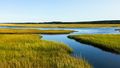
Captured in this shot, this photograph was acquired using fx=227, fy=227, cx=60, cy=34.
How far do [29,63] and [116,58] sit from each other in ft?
26.9

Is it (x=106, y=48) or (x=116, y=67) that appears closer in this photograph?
(x=116, y=67)

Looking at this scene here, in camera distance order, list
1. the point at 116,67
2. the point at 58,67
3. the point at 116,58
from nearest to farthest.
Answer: the point at 58,67, the point at 116,67, the point at 116,58

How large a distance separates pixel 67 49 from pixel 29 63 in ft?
30.3

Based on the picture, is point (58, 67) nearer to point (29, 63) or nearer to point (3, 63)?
point (29, 63)

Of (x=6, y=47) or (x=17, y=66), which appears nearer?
(x=17, y=66)

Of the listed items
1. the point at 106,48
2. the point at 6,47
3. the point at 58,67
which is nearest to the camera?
the point at 58,67

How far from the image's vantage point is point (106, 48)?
2420 centimetres

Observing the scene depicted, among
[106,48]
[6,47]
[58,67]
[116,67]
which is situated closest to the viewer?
[58,67]

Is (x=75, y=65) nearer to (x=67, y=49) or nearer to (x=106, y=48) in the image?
(x=67, y=49)

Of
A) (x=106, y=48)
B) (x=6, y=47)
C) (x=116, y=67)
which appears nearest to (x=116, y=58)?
(x=116, y=67)

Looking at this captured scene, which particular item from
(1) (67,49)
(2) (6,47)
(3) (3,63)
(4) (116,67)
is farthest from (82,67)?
(2) (6,47)

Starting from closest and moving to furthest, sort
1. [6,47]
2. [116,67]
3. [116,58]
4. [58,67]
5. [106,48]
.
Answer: [58,67] → [116,67] → [116,58] → [6,47] → [106,48]

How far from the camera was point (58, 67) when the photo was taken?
522 inches

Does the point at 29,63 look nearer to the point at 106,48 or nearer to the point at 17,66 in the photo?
the point at 17,66
